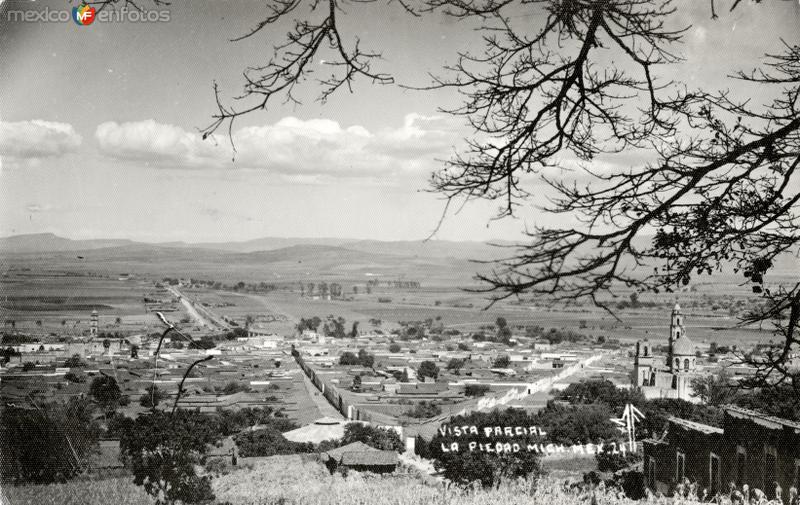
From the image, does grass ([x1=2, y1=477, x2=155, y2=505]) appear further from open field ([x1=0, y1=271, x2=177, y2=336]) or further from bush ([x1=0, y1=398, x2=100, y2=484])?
open field ([x1=0, y1=271, x2=177, y2=336])

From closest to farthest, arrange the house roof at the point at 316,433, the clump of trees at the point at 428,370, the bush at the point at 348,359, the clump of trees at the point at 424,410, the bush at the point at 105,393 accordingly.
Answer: the bush at the point at 105,393 < the house roof at the point at 316,433 < the clump of trees at the point at 424,410 < the bush at the point at 348,359 < the clump of trees at the point at 428,370

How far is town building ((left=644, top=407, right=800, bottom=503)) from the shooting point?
625 centimetres

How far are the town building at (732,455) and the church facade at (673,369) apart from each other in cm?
402

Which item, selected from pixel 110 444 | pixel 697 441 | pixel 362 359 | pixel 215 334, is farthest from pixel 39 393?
pixel 362 359

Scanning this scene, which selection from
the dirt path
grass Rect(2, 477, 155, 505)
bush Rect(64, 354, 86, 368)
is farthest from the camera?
the dirt path

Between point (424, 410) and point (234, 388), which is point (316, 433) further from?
point (424, 410)

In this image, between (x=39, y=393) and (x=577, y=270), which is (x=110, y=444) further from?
(x=577, y=270)

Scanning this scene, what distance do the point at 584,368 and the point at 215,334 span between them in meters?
12.6

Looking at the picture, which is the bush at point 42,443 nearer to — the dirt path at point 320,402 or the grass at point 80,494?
the grass at point 80,494

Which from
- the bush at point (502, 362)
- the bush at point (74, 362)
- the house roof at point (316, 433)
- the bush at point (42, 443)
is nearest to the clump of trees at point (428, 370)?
the bush at point (502, 362)

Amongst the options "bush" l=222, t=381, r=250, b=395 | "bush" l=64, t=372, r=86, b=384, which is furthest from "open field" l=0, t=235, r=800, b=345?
"bush" l=222, t=381, r=250, b=395

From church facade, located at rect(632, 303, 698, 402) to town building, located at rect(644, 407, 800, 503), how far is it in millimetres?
4025

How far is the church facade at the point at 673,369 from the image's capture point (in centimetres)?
1302

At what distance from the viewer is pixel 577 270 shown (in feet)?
8.72
